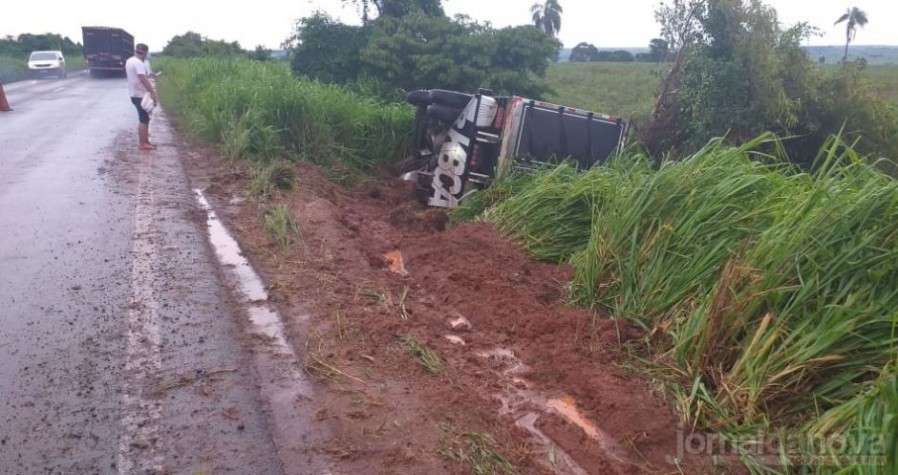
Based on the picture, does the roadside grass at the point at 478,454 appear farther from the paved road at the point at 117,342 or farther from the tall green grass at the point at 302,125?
the tall green grass at the point at 302,125

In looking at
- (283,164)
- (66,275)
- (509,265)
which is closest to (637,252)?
(509,265)

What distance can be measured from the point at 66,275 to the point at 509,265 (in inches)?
143

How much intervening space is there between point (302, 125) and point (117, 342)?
7118mm

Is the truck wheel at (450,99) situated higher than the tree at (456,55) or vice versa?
the tree at (456,55)

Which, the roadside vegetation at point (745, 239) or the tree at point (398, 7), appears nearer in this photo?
the roadside vegetation at point (745, 239)

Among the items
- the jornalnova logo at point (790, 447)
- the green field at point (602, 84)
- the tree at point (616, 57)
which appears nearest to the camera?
the jornalnova logo at point (790, 447)

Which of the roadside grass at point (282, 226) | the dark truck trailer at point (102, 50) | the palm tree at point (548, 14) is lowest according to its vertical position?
the roadside grass at point (282, 226)

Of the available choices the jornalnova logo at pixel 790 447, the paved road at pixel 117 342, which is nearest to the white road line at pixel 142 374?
the paved road at pixel 117 342

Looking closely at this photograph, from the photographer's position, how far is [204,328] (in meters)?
4.90

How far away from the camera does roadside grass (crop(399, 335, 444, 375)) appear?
14.5 ft

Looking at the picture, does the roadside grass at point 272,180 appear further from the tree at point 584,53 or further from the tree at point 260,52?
the tree at point 584,53

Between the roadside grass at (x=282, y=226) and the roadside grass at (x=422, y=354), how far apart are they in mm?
2407

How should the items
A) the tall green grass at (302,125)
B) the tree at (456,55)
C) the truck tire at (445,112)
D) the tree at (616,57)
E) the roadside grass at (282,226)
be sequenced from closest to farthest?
the roadside grass at (282,226)
the truck tire at (445,112)
the tall green grass at (302,125)
the tree at (456,55)
the tree at (616,57)

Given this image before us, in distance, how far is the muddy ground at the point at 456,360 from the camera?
11.9ft
